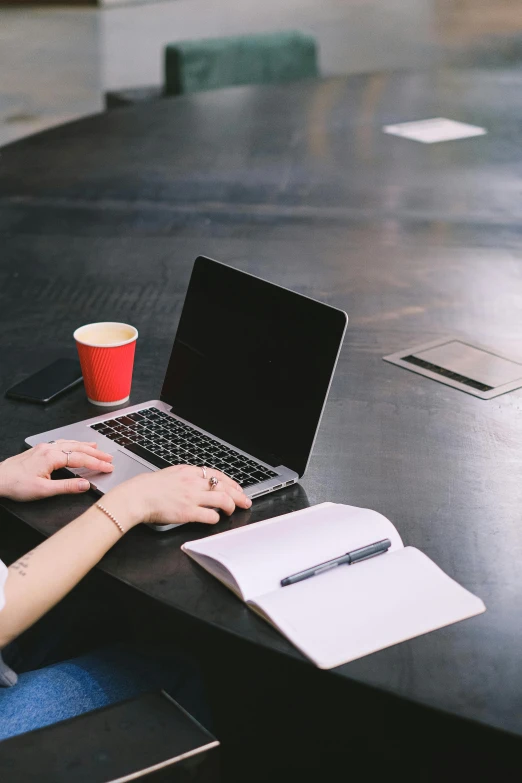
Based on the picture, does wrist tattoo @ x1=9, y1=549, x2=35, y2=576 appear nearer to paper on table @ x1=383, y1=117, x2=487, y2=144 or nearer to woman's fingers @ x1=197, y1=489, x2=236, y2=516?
woman's fingers @ x1=197, y1=489, x2=236, y2=516

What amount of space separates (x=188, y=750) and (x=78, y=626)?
0.61 metres

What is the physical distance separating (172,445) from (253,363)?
0.16m

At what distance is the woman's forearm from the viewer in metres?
1.01

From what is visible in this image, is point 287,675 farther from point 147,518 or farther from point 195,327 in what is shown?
point 195,327

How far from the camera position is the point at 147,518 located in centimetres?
108

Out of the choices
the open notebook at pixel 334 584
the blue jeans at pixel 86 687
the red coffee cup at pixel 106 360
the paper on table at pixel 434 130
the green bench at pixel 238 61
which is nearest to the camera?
the open notebook at pixel 334 584

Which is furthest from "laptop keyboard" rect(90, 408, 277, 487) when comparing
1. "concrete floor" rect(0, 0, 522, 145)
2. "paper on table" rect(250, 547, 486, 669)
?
"concrete floor" rect(0, 0, 522, 145)

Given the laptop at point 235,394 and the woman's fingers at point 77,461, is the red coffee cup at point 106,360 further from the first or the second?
the woman's fingers at point 77,461

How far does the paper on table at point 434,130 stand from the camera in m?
3.07

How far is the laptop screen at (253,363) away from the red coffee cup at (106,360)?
7 cm

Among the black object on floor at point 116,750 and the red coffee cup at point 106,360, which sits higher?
the red coffee cup at point 106,360

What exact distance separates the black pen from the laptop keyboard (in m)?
0.19

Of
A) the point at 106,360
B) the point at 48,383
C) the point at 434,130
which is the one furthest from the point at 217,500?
the point at 434,130

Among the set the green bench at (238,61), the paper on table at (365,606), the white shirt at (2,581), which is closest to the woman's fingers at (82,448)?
the white shirt at (2,581)
